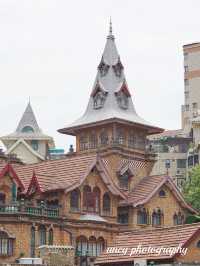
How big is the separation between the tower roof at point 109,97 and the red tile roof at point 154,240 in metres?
22.6

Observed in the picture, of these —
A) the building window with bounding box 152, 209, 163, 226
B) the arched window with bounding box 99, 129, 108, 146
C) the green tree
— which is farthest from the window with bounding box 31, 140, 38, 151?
the building window with bounding box 152, 209, 163, 226

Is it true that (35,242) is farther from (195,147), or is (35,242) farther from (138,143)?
(195,147)

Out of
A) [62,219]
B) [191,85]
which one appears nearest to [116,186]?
[62,219]

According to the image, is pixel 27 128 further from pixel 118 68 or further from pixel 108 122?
pixel 108 122

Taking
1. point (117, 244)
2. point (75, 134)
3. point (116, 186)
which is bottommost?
point (117, 244)

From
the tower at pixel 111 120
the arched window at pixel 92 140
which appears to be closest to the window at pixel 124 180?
the tower at pixel 111 120

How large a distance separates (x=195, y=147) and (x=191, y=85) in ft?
89.3

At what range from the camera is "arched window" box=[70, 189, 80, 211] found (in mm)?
69062

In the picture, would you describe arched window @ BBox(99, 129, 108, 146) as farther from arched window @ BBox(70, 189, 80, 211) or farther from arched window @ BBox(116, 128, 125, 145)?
arched window @ BBox(70, 189, 80, 211)

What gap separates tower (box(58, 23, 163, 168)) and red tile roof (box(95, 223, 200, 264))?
2027 centimetres

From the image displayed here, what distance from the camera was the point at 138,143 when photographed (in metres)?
81.4

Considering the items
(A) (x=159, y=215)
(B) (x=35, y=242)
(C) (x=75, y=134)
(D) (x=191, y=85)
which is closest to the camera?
(B) (x=35, y=242)

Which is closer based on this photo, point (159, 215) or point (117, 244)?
point (117, 244)

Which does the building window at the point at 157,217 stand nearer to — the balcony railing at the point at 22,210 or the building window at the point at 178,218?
the building window at the point at 178,218
